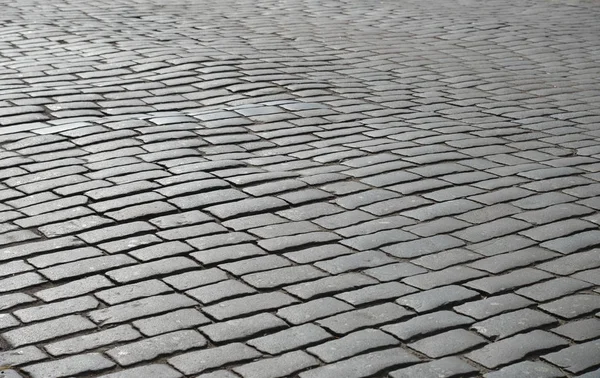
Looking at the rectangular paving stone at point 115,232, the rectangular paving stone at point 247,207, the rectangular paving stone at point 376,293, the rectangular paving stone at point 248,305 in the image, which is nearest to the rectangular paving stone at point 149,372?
the rectangular paving stone at point 248,305

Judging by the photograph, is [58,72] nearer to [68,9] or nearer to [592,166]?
[68,9]

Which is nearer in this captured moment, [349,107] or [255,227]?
[255,227]

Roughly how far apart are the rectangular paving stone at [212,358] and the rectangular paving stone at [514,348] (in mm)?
866

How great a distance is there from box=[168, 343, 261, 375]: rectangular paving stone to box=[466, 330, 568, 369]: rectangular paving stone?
0.87 m

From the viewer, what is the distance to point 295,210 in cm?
534

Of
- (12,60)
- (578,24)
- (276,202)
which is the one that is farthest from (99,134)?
(578,24)

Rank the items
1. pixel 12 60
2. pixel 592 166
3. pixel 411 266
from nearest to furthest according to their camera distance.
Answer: pixel 411 266 < pixel 592 166 < pixel 12 60

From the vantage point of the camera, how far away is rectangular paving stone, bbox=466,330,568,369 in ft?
12.3

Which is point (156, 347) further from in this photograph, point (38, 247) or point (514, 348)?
point (514, 348)

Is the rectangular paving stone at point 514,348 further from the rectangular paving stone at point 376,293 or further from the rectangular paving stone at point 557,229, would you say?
the rectangular paving stone at point 557,229

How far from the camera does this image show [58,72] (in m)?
8.28

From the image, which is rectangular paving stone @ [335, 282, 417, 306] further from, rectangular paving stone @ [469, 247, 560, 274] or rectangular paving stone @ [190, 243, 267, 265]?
rectangular paving stone @ [190, 243, 267, 265]

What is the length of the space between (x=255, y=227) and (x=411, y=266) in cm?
89

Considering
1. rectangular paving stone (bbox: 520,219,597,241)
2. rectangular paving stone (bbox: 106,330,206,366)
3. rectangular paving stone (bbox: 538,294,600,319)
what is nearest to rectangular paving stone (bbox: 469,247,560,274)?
rectangular paving stone (bbox: 520,219,597,241)
